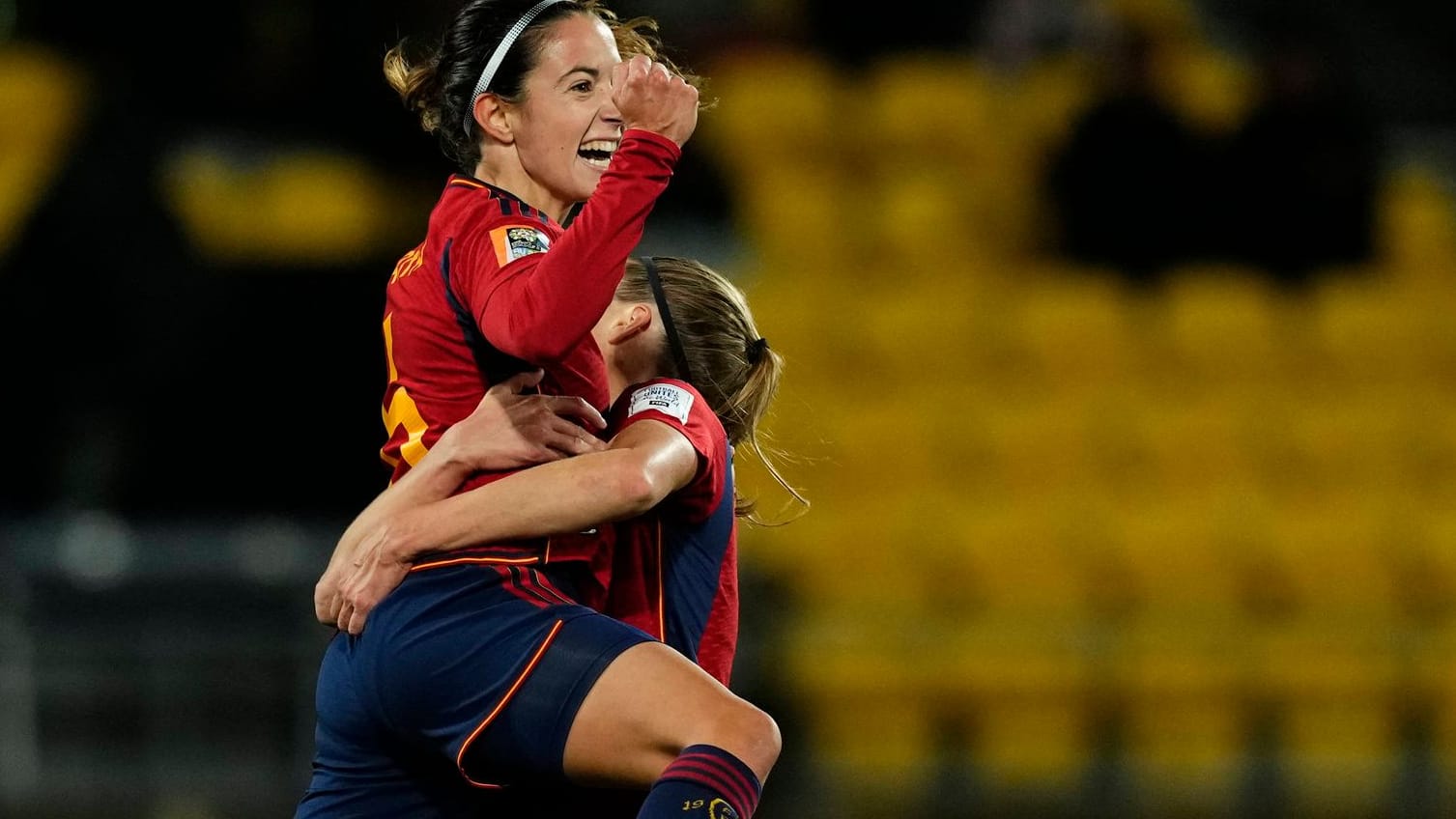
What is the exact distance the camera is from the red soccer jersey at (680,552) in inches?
140

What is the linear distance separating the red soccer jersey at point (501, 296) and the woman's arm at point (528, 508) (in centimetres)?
8

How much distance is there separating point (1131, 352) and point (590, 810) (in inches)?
210

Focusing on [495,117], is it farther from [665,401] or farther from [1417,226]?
[1417,226]

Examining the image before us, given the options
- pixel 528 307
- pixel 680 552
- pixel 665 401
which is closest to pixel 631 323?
pixel 665 401

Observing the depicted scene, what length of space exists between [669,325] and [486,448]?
0.50 meters

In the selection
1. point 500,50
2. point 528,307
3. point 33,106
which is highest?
point 500,50

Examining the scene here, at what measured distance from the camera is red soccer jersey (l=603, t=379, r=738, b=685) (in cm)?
356

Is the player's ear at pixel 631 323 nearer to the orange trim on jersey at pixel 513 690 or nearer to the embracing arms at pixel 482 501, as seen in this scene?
the embracing arms at pixel 482 501

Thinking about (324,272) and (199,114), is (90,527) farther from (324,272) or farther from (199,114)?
(199,114)

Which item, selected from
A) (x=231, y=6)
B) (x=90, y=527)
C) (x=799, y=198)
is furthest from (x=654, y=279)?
(x=231, y=6)

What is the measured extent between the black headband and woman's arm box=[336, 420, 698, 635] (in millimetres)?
381

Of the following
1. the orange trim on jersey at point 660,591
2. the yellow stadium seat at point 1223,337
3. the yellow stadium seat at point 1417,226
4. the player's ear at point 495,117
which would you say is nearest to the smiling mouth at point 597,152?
the player's ear at point 495,117

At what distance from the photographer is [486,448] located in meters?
3.38

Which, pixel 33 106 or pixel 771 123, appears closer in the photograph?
pixel 33 106
